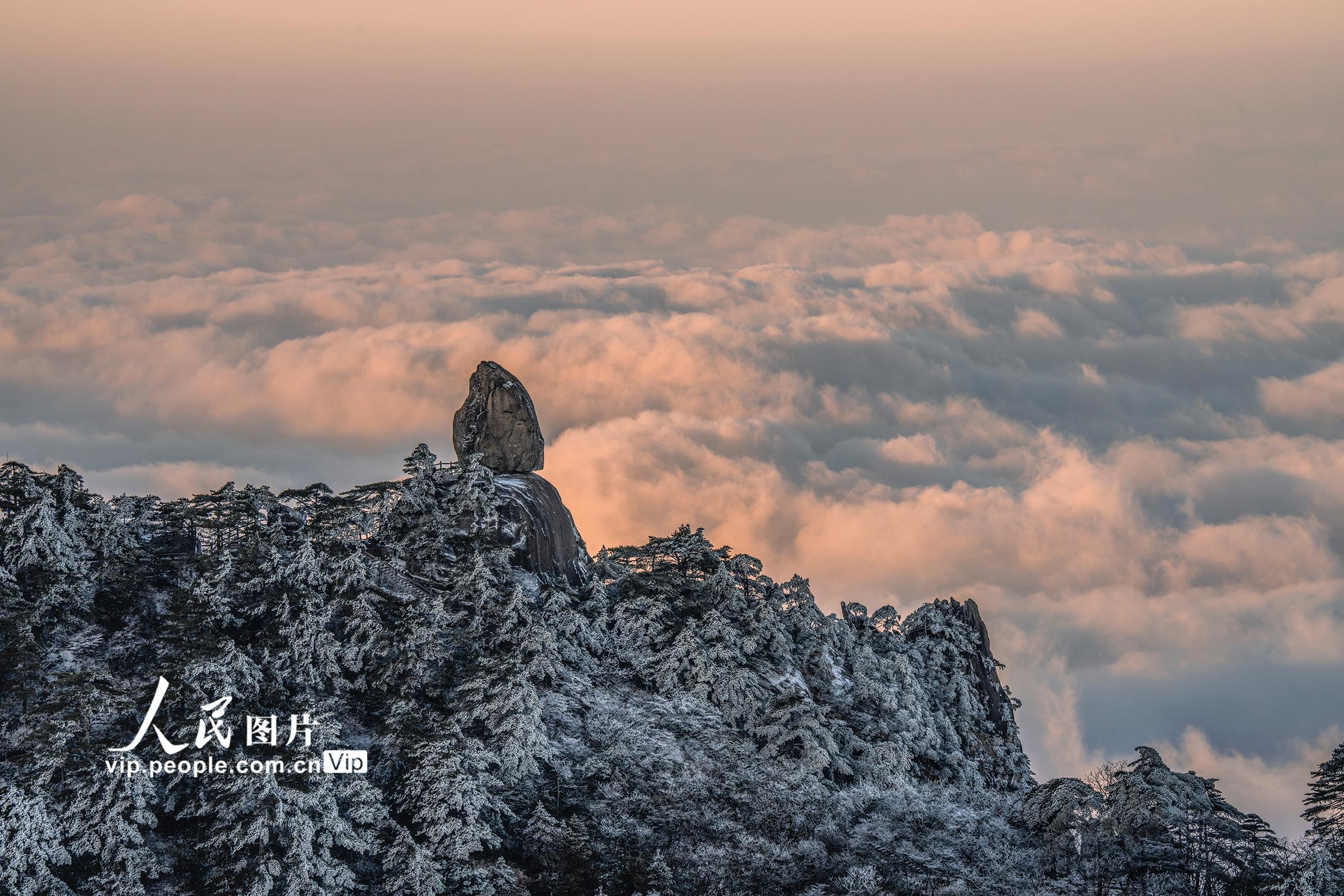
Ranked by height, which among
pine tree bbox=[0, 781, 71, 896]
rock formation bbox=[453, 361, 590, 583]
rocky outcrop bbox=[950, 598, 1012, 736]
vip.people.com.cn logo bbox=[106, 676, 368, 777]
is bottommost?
pine tree bbox=[0, 781, 71, 896]

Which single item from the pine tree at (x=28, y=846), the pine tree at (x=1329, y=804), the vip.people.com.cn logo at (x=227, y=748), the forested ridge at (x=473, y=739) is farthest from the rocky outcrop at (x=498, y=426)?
the pine tree at (x=1329, y=804)

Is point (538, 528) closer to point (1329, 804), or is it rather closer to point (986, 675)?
point (986, 675)

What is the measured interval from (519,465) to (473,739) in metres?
30.1

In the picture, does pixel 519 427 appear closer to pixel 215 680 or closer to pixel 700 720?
pixel 700 720

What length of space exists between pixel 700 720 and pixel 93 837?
35797 millimetres

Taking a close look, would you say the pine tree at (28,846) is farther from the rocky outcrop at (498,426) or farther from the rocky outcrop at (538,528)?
the rocky outcrop at (498,426)

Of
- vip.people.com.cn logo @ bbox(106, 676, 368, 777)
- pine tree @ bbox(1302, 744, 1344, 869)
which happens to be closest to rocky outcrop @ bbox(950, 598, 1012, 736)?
pine tree @ bbox(1302, 744, 1344, 869)

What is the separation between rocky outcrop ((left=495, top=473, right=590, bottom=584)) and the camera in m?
89.1

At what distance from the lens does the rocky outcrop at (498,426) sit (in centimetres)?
9506

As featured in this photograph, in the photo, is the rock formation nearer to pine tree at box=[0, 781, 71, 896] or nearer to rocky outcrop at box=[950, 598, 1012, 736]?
rocky outcrop at box=[950, 598, 1012, 736]

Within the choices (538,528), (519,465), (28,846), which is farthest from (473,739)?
(519,465)

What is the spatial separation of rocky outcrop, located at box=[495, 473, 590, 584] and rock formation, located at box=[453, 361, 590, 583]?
0.04m

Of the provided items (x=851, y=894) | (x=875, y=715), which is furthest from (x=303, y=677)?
(x=875, y=715)

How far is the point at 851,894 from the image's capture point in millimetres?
64500
